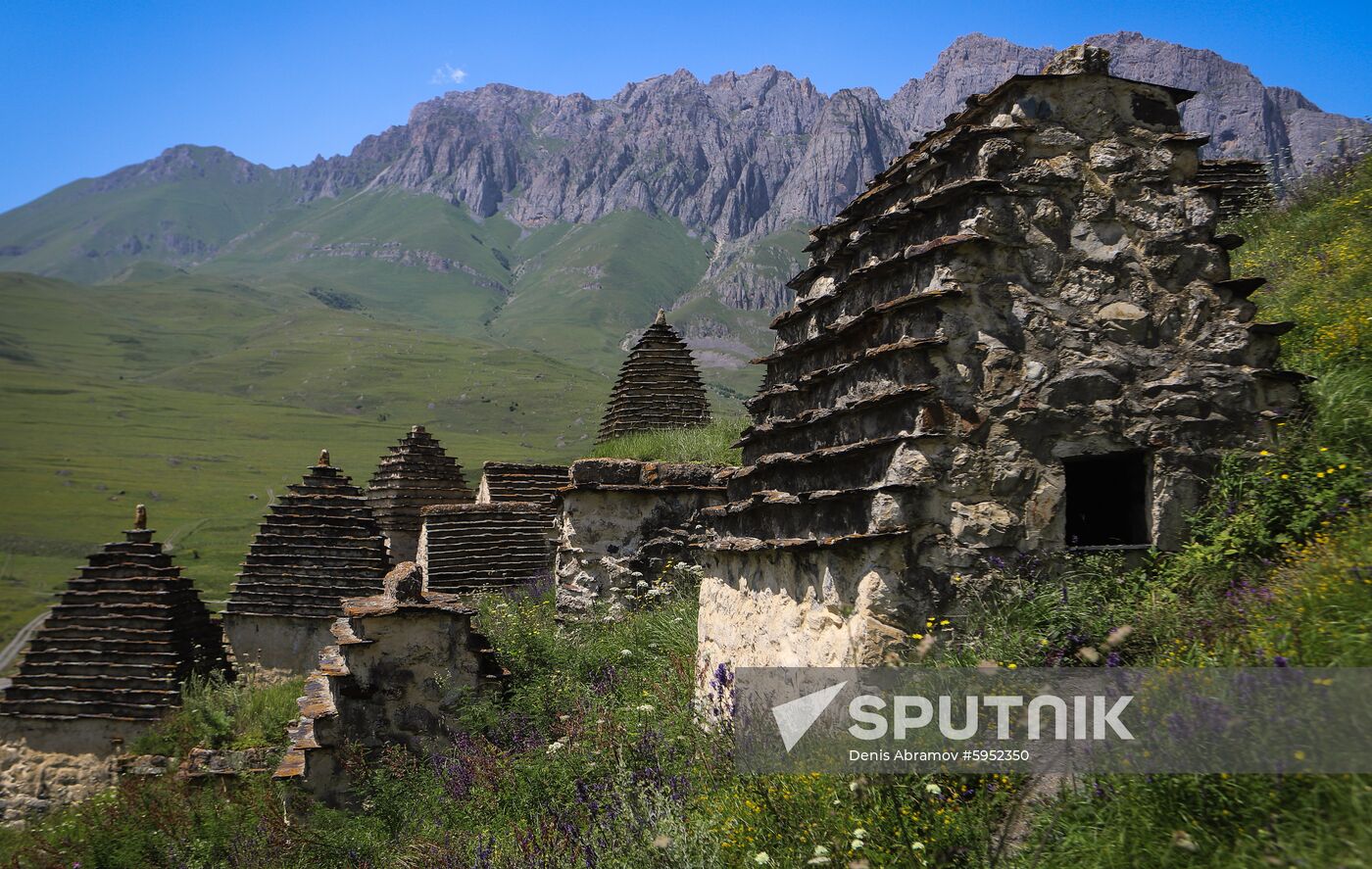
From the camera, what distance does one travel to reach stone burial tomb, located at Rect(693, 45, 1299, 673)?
19.7 ft

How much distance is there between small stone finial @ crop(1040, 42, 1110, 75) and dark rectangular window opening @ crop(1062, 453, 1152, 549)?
2424 mm

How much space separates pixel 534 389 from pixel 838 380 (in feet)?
571

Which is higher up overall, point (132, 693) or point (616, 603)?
point (616, 603)

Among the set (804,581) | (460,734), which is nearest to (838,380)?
(804,581)

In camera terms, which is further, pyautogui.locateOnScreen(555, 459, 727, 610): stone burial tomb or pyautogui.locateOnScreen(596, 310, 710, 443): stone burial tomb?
pyautogui.locateOnScreen(596, 310, 710, 443): stone burial tomb

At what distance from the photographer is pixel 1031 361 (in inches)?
243

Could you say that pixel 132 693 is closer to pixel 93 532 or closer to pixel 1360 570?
pixel 1360 570

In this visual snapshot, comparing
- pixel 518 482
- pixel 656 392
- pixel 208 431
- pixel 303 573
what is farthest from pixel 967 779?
pixel 208 431

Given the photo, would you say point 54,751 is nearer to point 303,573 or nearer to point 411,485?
point 303,573

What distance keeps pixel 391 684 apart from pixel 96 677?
372 inches

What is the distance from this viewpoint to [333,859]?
834 centimetres

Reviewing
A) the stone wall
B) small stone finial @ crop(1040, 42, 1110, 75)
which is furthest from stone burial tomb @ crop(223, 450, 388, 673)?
small stone finial @ crop(1040, 42, 1110, 75)

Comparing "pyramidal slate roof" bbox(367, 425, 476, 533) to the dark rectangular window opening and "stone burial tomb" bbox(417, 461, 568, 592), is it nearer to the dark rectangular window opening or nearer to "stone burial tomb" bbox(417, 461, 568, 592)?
"stone burial tomb" bbox(417, 461, 568, 592)

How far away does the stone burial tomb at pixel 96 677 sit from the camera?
52.5ft
